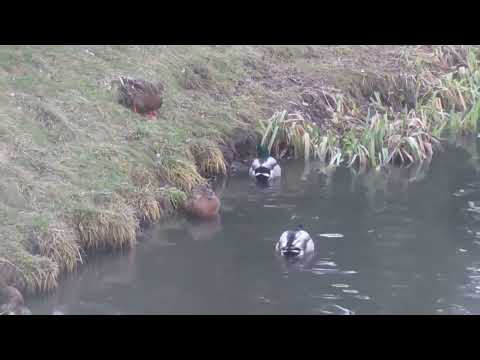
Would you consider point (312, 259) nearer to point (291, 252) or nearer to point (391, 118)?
point (291, 252)

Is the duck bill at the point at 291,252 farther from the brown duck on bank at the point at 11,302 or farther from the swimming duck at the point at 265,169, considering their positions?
the brown duck on bank at the point at 11,302

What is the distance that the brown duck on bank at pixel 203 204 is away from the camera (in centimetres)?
1269

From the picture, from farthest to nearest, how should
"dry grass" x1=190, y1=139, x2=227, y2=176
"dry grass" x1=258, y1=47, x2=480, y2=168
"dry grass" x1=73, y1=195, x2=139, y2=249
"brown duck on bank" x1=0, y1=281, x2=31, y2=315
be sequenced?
"dry grass" x1=258, y1=47, x2=480, y2=168, "dry grass" x1=190, y1=139, x2=227, y2=176, "dry grass" x1=73, y1=195, x2=139, y2=249, "brown duck on bank" x1=0, y1=281, x2=31, y2=315

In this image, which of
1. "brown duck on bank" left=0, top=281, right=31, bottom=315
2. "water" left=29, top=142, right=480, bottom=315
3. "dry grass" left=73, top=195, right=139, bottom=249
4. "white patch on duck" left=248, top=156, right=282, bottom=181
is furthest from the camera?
"white patch on duck" left=248, top=156, right=282, bottom=181

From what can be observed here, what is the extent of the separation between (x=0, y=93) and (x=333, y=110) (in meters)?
5.78

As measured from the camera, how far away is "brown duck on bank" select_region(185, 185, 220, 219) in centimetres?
1269

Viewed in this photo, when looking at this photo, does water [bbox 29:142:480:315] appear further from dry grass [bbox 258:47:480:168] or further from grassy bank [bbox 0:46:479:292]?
dry grass [bbox 258:47:480:168]

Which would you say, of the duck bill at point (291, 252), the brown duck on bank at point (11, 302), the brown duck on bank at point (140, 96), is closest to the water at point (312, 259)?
the duck bill at point (291, 252)

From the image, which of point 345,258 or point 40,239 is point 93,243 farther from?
point 345,258

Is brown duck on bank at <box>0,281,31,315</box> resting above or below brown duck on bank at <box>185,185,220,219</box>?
below

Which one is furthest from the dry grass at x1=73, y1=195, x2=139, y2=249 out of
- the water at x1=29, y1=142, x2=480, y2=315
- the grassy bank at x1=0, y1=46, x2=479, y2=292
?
the water at x1=29, y1=142, x2=480, y2=315

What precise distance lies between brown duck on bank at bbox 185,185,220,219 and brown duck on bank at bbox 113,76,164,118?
78.5 inches

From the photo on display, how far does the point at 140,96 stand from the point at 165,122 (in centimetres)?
50
